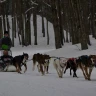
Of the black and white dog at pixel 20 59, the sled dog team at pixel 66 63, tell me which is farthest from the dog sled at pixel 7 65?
the black and white dog at pixel 20 59

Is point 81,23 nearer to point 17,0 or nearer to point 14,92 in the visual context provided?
point 14,92

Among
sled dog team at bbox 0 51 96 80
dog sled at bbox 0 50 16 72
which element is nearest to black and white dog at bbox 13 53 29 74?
sled dog team at bbox 0 51 96 80

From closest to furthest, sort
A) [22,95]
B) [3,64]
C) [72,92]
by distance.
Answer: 1. [22,95]
2. [72,92]
3. [3,64]

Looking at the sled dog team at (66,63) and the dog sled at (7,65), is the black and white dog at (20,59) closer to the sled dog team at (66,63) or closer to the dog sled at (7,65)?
the sled dog team at (66,63)

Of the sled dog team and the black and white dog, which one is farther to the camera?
the black and white dog

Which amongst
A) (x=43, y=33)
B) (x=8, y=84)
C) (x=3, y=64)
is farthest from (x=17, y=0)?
(x=8, y=84)

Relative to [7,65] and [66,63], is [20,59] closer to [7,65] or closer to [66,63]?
[7,65]

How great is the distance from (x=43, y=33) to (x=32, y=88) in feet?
144

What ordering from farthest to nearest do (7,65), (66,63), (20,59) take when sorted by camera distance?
(7,65), (20,59), (66,63)

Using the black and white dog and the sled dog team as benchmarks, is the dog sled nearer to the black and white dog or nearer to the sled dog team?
the sled dog team

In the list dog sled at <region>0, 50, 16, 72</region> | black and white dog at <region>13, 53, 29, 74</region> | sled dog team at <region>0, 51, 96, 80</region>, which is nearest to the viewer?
sled dog team at <region>0, 51, 96, 80</region>

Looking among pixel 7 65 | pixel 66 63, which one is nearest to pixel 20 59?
pixel 7 65

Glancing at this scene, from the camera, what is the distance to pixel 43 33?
169 feet

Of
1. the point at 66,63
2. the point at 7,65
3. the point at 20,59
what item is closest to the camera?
the point at 66,63
